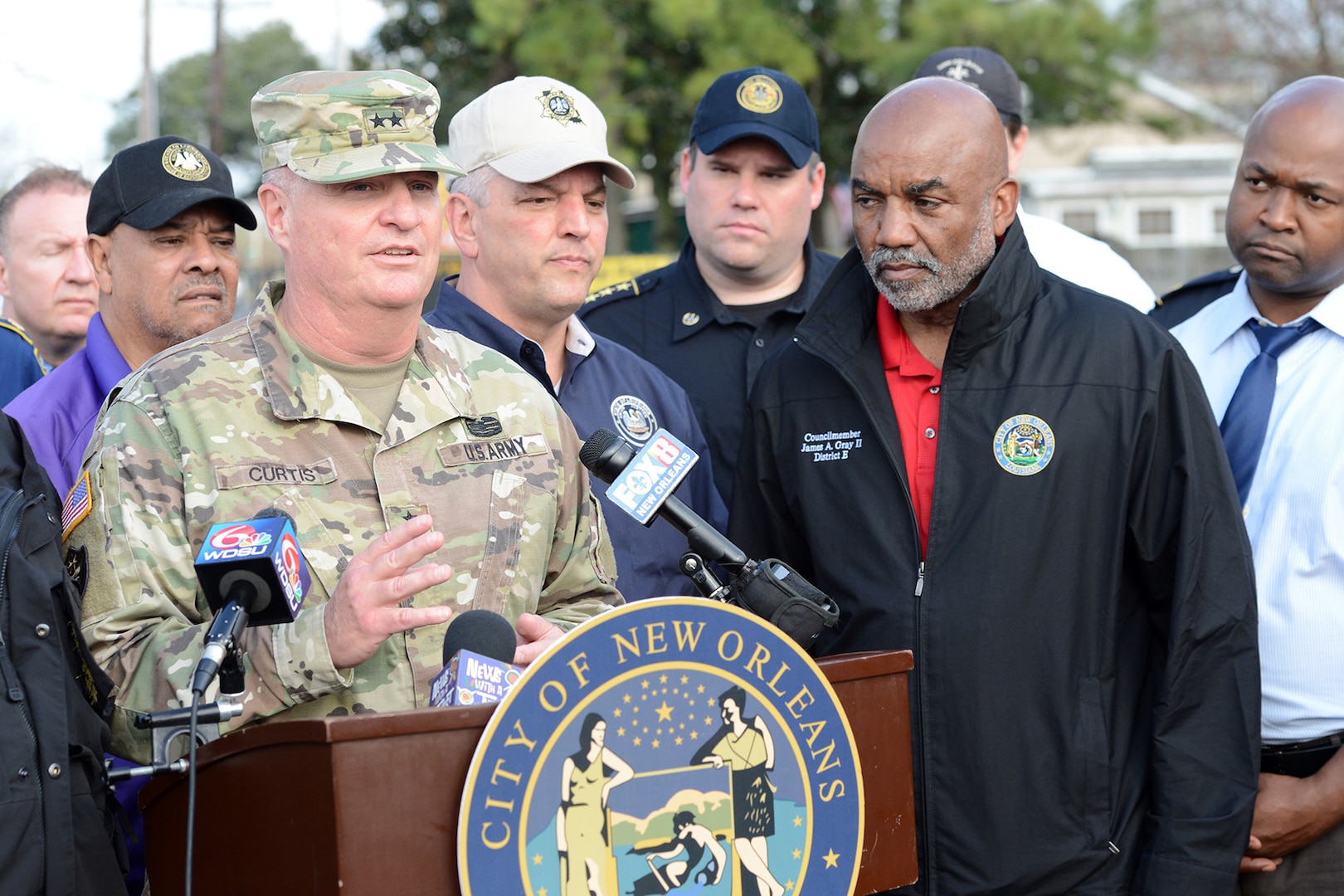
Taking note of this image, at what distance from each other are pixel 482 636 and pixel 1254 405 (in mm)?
2310

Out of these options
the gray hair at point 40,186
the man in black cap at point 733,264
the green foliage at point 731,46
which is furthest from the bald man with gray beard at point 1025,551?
the green foliage at point 731,46

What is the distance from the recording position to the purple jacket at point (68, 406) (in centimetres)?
343

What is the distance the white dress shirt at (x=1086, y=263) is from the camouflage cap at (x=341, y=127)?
2.39 meters

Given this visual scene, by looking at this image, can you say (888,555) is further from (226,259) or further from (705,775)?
(226,259)

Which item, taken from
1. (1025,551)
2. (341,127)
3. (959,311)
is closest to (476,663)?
(341,127)

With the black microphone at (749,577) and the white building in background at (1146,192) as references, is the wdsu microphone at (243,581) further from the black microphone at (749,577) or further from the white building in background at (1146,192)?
the white building in background at (1146,192)

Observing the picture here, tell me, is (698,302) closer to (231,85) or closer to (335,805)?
(335,805)

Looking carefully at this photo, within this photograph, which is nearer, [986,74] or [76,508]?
[76,508]

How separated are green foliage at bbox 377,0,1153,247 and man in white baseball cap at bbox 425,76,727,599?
43.4ft

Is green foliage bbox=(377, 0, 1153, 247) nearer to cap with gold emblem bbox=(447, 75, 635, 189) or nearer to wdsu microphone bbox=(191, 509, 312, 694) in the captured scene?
cap with gold emblem bbox=(447, 75, 635, 189)

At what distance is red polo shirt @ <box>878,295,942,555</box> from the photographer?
10.7 feet

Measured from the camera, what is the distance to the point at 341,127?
2.79 meters

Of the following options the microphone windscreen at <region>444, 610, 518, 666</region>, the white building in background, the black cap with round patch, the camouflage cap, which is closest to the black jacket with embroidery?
the microphone windscreen at <region>444, 610, 518, 666</region>

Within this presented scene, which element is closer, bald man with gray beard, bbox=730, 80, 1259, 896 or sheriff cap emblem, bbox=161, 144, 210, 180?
bald man with gray beard, bbox=730, 80, 1259, 896
